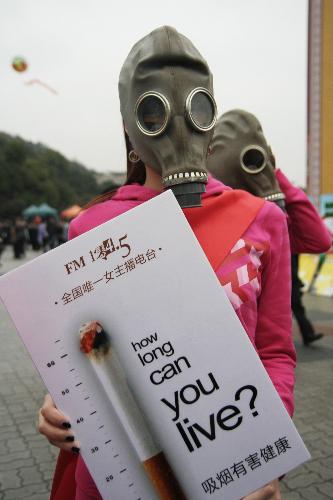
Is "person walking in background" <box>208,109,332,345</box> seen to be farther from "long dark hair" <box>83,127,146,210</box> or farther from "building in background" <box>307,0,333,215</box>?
"building in background" <box>307,0,333,215</box>

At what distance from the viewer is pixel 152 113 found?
130 centimetres

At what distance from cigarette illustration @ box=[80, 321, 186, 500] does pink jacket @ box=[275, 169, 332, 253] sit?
2.13 metres

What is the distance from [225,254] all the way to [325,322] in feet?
22.5

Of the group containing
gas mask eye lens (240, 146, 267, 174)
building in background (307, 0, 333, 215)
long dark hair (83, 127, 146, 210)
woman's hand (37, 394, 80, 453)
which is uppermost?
long dark hair (83, 127, 146, 210)

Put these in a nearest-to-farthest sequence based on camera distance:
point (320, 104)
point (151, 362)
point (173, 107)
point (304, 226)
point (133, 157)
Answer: point (151, 362) → point (173, 107) → point (133, 157) → point (304, 226) → point (320, 104)

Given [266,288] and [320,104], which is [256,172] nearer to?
[266,288]

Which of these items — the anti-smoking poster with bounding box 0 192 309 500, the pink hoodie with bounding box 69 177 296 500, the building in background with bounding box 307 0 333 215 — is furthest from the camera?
the building in background with bounding box 307 0 333 215

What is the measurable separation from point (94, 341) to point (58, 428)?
217 millimetres

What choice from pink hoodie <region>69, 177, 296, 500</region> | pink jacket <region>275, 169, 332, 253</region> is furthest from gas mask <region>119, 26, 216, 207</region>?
pink jacket <region>275, 169, 332, 253</region>

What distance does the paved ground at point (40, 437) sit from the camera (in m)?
3.21

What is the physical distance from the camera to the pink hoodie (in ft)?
4.10

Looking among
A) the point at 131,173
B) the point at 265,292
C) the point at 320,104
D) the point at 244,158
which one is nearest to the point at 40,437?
the point at 244,158

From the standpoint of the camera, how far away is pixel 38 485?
129 inches

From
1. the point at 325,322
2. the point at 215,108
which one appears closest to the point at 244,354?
the point at 215,108
